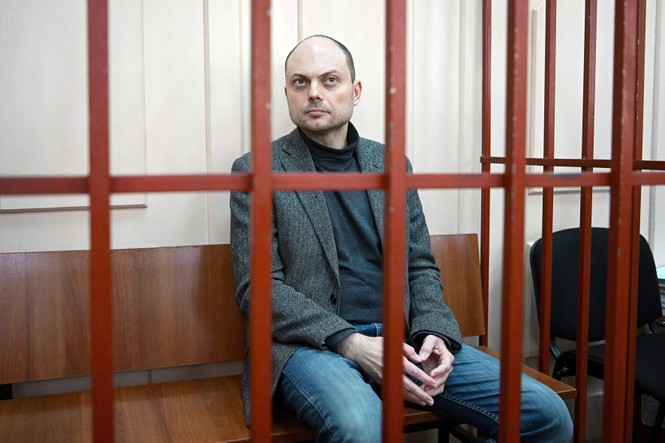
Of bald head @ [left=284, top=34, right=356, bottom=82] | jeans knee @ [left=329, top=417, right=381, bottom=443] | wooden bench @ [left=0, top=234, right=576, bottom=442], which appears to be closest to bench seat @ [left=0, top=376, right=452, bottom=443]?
wooden bench @ [left=0, top=234, right=576, bottom=442]

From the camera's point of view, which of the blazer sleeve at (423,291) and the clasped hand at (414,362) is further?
the blazer sleeve at (423,291)

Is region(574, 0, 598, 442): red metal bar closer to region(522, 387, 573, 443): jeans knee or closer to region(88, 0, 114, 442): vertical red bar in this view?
region(522, 387, 573, 443): jeans knee

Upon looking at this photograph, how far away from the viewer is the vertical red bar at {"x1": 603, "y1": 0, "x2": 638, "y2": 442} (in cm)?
90

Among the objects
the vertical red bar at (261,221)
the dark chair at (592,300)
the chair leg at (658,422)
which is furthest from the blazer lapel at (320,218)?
the chair leg at (658,422)

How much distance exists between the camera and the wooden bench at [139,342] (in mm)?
1485

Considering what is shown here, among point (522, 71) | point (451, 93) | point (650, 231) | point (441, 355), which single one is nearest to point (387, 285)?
point (522, 71)

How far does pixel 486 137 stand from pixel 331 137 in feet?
1.91

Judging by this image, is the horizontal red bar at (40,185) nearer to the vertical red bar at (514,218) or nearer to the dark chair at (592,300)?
the vertical red bar at (514,218)

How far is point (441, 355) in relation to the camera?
5.26ft

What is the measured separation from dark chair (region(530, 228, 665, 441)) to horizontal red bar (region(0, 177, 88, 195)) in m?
1.73

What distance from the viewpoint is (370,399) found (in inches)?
55.9

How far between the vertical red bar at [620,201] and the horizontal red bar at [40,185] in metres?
0.70

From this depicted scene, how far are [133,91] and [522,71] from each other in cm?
123

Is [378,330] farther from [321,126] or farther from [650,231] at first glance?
[650,231]
